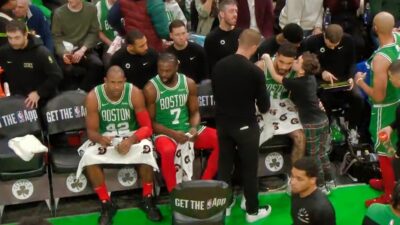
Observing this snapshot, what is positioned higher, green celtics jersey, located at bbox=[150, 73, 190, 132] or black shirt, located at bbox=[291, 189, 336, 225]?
green celtics jersey, located at bbox=[150, 73, 190, 132]

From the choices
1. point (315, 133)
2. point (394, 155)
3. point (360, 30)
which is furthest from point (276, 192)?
point (360, 30)

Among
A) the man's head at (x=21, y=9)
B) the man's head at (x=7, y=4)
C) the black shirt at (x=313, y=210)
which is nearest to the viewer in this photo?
the black shirt at (x=313, y=210)

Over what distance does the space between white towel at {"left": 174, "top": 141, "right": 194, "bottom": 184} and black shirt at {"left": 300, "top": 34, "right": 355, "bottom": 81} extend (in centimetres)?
182

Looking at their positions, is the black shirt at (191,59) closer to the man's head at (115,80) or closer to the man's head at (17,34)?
the man's head at (115,80)

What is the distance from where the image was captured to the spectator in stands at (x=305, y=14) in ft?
24.1

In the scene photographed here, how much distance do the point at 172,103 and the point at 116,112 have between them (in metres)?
0.51

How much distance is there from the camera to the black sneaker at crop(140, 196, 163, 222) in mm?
5758

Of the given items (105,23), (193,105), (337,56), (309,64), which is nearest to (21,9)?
(105,23)

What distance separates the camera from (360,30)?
7656mm

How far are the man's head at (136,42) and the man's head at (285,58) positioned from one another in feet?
4.19

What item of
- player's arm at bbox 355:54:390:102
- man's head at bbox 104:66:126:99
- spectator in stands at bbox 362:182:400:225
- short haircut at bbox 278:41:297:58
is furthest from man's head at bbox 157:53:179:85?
spectator in stands at bbox 362:182:400:225

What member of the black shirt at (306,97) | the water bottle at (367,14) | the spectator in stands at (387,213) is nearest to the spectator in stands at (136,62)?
the black shirt at (306,97)

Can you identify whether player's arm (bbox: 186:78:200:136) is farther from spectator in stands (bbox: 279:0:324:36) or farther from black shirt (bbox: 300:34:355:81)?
spectator in stands (bbox: 279:0:324:36)

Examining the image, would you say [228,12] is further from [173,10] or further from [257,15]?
[173,10]
